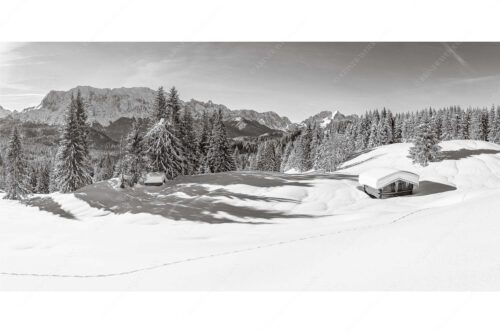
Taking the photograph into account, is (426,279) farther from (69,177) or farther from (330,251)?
(69,177)

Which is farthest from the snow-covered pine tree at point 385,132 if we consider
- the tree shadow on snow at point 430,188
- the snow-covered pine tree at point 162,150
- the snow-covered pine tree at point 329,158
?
the snow-covered pine tree at point 162,150

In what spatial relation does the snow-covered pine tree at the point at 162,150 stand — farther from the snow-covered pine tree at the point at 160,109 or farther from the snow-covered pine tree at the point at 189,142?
the snow-covered pine tree at the point at 189,142

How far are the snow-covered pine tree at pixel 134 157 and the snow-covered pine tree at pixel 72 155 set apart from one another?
23.6ft

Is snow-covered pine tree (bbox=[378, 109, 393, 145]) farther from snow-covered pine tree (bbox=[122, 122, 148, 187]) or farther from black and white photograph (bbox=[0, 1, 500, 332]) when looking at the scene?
snow-covered pine tree (bbox=[122, 122, 148, 187])

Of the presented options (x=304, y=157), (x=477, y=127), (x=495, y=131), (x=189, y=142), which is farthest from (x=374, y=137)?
(x=189, y=142)

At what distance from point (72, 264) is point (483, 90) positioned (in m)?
18.6

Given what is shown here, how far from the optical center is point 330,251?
8.66 metres

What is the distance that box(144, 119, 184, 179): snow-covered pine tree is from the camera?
101 ft

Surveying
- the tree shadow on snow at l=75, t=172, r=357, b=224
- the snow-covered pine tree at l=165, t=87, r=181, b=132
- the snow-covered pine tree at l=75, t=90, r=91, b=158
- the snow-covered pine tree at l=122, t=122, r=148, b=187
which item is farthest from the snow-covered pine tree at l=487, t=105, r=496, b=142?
the snow-covered pine tree at l=75, t=90, r=91, b=158

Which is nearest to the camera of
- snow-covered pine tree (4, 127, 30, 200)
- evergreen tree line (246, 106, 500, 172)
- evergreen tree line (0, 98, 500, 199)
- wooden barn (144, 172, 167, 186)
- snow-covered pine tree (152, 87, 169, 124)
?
wooden barn (144, 172, 167, 186)

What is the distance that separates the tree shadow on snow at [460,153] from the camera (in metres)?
46.5

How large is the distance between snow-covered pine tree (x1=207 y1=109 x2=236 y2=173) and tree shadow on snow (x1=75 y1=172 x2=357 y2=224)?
11.7 meters
